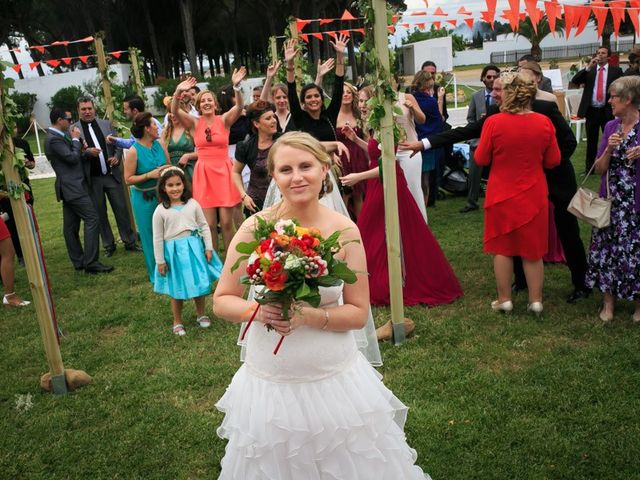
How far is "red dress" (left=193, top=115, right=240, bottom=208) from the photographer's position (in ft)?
25.7

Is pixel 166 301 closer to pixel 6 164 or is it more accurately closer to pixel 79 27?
pixel 6 164

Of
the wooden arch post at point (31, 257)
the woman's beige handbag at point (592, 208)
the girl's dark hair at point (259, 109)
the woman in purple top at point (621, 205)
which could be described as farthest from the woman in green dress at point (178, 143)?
the woman in purple top at point (621, 205)

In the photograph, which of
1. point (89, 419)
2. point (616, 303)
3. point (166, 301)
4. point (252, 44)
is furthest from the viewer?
point (252, 44)

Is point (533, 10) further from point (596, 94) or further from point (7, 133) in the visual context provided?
point (596, 94)

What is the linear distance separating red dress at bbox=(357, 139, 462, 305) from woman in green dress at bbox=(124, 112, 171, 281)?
2738 millimetres

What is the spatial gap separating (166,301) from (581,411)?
4596 millimetres

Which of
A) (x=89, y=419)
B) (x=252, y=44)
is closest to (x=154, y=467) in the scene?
(x=89, y=419)

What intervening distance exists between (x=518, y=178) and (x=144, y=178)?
4.34 meters

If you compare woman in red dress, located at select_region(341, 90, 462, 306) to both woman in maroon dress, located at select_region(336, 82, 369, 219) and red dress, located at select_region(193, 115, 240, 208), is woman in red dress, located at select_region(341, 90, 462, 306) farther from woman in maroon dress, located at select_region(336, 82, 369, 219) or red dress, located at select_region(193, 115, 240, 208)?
red dress, located at select_region(193, 115, 240, 208)

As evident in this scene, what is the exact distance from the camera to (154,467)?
12.4 ft

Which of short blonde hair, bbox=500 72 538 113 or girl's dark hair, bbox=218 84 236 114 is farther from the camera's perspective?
girl's dark hair, bbox=218 84 236 114

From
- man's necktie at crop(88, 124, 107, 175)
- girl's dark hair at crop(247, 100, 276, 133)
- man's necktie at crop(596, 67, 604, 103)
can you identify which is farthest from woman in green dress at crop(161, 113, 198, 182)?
man's necktie at crop(596, 67, 604, 103)

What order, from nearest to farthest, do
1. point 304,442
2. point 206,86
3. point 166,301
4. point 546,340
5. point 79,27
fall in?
point 304,442 < point 546,340 < point 166,301 < point 206,86 < point 79,27


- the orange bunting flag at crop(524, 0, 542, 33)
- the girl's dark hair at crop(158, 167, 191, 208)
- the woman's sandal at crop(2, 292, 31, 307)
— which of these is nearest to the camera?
the orange bunting flag at crop(524, 0, 542, 33)
